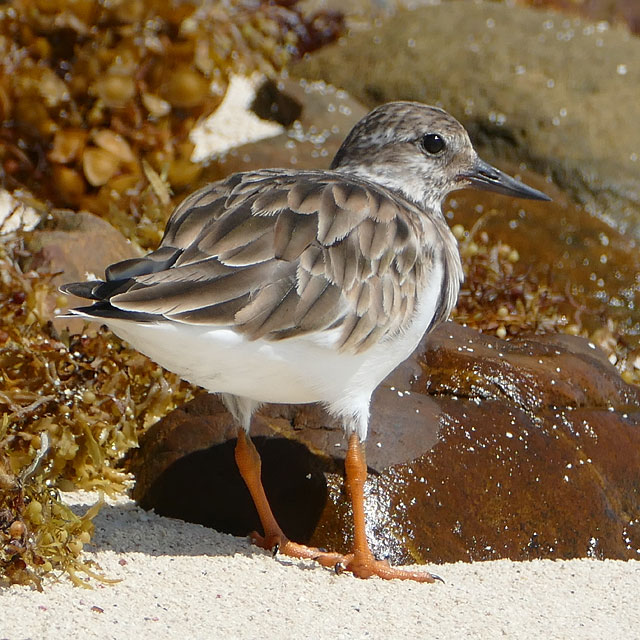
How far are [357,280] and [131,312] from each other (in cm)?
100

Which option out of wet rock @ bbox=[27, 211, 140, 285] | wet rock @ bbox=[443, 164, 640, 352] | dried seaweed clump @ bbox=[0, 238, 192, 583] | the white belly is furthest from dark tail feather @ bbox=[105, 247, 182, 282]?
wet rock @ bbox=[443, 164, 640, 352]

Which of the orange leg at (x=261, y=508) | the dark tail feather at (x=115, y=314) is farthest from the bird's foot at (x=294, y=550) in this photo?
the dark tail feather at (x=115, y=314)

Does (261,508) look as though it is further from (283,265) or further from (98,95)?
(98,95)

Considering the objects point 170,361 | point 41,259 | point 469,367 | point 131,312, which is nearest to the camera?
point 131,312

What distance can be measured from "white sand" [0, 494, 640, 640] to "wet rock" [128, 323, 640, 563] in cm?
15

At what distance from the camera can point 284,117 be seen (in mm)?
→ 9258

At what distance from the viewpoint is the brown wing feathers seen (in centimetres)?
396

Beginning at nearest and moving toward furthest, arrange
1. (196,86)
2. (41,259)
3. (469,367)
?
1. (469,367)
2. (41,259)
3. (196,86)

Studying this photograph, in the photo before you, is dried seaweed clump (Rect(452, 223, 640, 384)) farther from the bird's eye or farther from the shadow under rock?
the shadow under rock

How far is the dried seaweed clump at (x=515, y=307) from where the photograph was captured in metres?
6.41

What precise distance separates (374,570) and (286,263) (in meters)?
1.38

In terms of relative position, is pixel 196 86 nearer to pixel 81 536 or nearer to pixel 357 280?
pixel 357 280

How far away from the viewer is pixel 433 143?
A: 5172mm

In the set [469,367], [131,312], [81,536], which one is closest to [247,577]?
[81,536]
